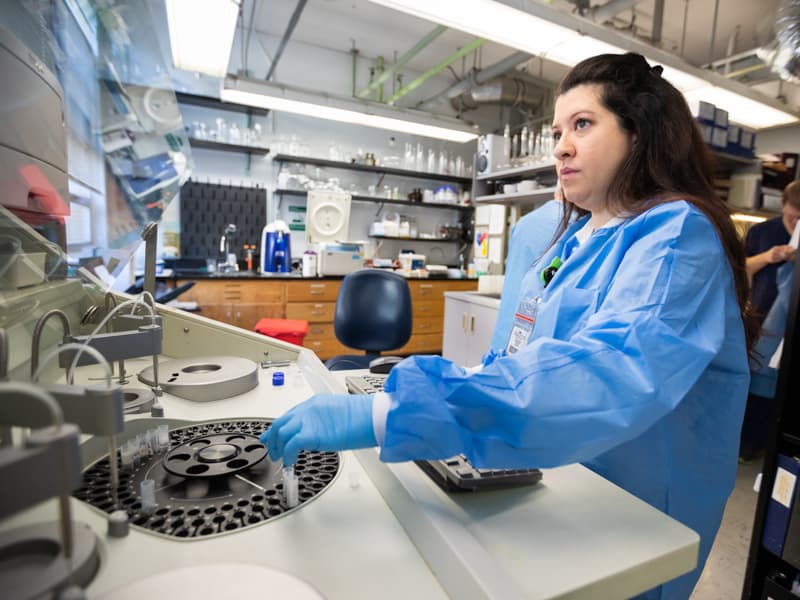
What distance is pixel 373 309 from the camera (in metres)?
2.33

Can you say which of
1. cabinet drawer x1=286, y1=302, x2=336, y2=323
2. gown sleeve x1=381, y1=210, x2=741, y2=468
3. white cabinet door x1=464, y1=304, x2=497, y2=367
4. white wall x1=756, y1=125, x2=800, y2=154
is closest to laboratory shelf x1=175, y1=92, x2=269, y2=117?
cabinet drawer x1=286, y1=302, x2=336, y2=323

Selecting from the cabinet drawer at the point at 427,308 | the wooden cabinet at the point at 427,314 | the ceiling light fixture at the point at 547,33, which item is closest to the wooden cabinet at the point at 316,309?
the wooden cabinet at the point at 427,314

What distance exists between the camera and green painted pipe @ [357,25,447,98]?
12.6 ft

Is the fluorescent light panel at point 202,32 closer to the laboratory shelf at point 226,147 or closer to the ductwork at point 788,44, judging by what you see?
the laboratory shelf at point 226,147

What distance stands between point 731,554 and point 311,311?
317cm

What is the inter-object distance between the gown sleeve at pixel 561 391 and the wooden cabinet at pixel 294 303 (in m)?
2.77

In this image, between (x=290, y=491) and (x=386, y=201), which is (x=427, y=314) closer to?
(x=386, y=201)

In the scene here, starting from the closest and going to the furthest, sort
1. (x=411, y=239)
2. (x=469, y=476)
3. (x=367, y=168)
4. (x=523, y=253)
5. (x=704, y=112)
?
(x=469, y=476)
(x=523, y=253)
(x=704, y=112)
(x=367, y=168)
(x=411, y=239)

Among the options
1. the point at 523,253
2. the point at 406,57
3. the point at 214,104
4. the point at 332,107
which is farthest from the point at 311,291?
the point at 523,253

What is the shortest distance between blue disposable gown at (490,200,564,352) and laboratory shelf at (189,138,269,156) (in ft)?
11.6

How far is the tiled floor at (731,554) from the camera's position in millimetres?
1559

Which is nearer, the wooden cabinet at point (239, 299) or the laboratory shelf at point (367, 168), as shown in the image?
the wooden cabinet at point (239, 299)

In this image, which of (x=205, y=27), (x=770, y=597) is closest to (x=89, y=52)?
(x=205, y=27)

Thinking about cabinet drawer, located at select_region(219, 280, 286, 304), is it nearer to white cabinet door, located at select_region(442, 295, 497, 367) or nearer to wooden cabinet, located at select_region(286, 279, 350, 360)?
wooden cabinet, located at select_region(286, 279, 350, 360)
